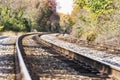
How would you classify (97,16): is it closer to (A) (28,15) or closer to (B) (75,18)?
(B) (75,18)

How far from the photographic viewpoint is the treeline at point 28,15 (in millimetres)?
62875

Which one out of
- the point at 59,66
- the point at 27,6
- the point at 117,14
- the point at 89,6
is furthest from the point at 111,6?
the point at 27,6

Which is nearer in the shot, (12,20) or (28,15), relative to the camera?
(12,20)

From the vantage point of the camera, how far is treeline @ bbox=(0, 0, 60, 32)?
206ft

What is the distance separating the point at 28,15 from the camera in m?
75.3

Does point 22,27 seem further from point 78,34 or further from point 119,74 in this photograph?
point 119,74

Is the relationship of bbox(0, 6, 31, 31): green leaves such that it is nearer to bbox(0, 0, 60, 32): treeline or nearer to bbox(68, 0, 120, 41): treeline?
bbox(0, 0, 60, 32): treeline

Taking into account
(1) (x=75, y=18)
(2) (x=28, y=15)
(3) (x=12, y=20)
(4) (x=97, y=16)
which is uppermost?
(4) (x=97, y=16)

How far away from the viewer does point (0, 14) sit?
6278cm

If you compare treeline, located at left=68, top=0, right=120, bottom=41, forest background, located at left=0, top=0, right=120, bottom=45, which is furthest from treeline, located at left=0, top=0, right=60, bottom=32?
treeline, located at left=68, top=0, right=120, bottom=41

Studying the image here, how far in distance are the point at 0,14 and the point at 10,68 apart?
2077 inches

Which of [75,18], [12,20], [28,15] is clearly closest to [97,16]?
[75,18]

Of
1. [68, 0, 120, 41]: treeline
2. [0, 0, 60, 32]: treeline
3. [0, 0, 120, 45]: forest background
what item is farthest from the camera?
[0, 0, 60, 32]: treeline

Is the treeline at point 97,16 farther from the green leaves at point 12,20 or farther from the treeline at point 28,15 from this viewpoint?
the green leaves at point 12,20
